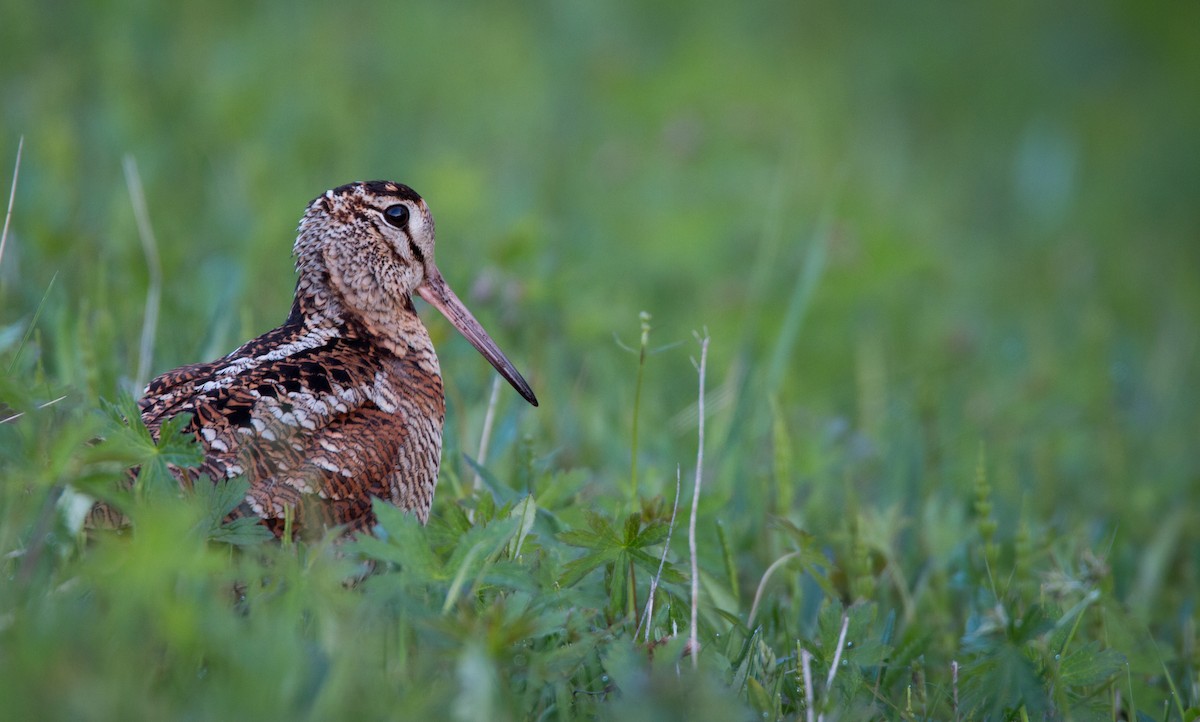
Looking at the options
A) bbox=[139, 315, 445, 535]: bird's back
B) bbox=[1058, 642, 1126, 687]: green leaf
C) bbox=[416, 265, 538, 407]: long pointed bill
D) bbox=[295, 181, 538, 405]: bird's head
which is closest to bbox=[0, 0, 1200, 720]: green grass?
bbox=[1058, 642, 1126, 687]: green leaf

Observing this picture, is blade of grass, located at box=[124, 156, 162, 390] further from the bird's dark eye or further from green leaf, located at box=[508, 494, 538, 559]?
green leaf, located at box=[508, 494, 538, 559]

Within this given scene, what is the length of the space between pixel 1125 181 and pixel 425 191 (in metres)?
7.44

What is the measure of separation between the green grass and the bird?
0.18 m

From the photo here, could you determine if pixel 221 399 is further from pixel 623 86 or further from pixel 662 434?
pixel 623 86

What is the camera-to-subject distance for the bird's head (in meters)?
3.50

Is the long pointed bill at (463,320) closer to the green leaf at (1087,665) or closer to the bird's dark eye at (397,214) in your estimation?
the bird's dark eye at (397,214)

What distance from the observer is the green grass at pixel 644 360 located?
7.80 feet

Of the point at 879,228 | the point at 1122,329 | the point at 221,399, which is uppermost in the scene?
the point at 221,399

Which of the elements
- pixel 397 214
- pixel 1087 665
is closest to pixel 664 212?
pixel 397 214

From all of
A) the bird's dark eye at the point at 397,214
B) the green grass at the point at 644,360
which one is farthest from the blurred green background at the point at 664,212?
the bird's dark eye at the point at 397,214

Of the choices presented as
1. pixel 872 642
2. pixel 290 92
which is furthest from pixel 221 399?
pixel 290 92

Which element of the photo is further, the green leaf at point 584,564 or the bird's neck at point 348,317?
the bird's neck at point 348,317

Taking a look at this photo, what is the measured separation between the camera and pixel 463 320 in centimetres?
388

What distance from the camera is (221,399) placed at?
9.62 feet
